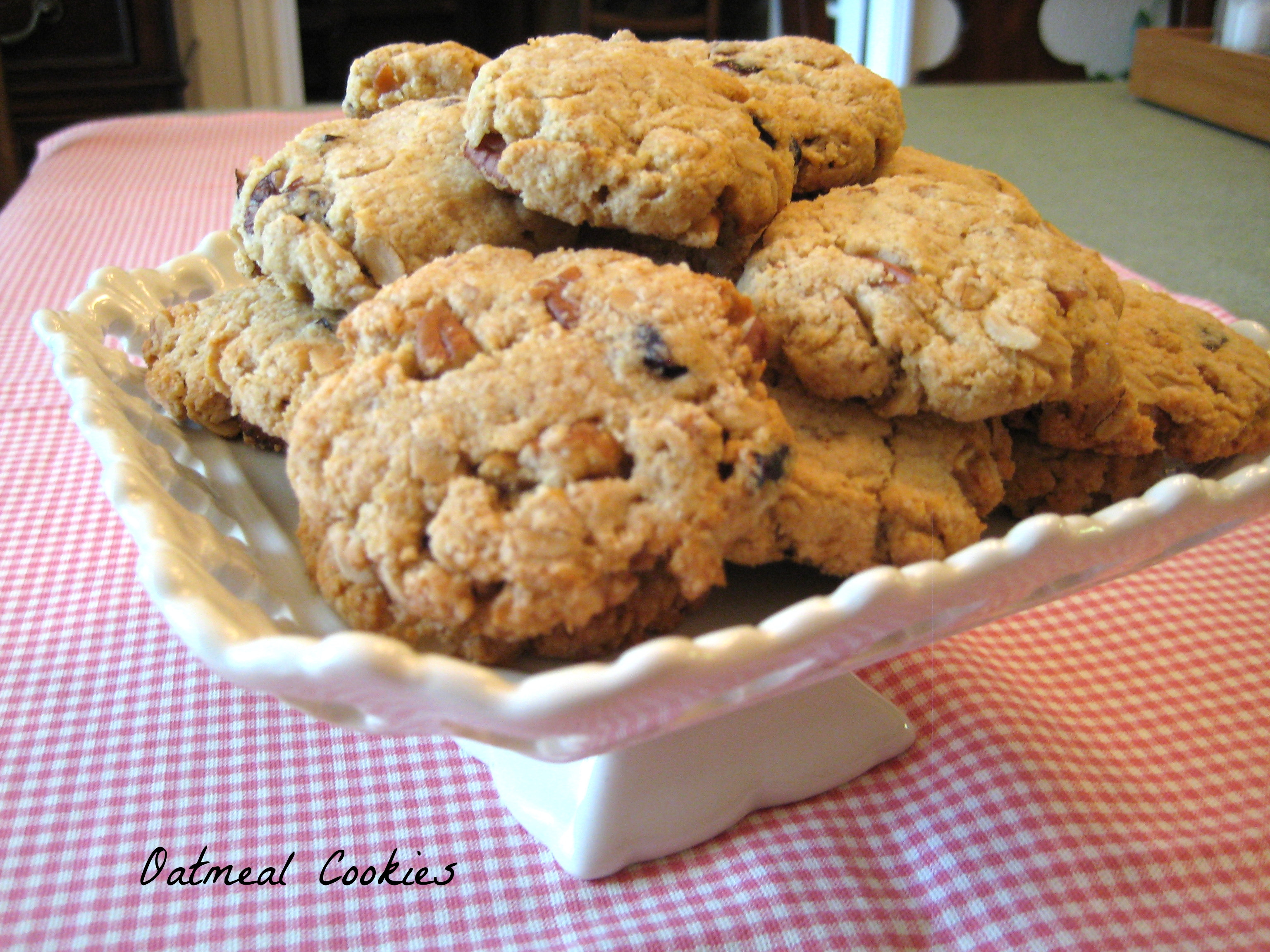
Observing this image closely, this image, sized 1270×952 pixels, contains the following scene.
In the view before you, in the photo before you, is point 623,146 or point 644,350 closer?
point 644,350

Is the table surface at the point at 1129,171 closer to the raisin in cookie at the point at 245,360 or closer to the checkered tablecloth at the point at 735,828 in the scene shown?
the checkered tablecloth at the point at 735,828

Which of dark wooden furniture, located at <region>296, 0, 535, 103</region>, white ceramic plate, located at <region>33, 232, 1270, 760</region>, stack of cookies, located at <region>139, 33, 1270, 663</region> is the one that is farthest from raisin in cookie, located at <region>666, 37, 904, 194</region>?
dark wooden furniture, located at <region>296, 0, 535, 103</region>

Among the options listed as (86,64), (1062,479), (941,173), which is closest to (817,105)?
(941,173)

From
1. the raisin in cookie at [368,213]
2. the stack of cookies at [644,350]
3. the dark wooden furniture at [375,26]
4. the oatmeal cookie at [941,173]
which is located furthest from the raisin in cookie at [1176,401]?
the dark wooden furniture at [375,26]

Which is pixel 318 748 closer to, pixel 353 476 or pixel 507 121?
pixel 353 476

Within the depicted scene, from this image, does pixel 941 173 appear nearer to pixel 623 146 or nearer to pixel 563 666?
pixel 623 146

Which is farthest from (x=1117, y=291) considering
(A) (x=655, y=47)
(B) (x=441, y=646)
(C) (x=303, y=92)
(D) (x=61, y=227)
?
(C) (x=303, y=92)
